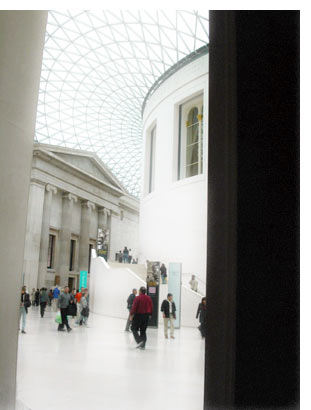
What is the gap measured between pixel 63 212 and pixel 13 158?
3798 centimetres

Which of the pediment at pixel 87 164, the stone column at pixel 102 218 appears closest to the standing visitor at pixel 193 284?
the pediment at pixel 87 164

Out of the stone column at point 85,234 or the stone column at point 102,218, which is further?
the stone column at point 102,218

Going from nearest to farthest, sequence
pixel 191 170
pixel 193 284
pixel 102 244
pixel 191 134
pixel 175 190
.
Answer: pixel 193 284, pixel 175 190, pixel 191 170, pixel 191 134, pixel 102 244

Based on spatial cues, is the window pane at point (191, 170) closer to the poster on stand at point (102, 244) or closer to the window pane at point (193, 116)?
the window pane at point (193, 116)

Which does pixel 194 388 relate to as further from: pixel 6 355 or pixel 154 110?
pixel 154 110

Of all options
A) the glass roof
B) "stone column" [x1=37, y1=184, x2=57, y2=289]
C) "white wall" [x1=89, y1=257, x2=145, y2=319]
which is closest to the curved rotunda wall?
the glass roof

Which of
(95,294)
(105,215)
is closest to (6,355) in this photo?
(95,294)

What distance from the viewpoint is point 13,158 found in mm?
5375

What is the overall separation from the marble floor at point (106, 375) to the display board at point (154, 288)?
5536 millimetres

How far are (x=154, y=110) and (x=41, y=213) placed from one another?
13876mm

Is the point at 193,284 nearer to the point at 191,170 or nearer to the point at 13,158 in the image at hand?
the point at 191,170

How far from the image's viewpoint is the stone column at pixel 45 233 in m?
36.5

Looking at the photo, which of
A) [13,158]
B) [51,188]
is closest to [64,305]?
[13,158]

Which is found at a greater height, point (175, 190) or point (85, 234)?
point (175, 190)
